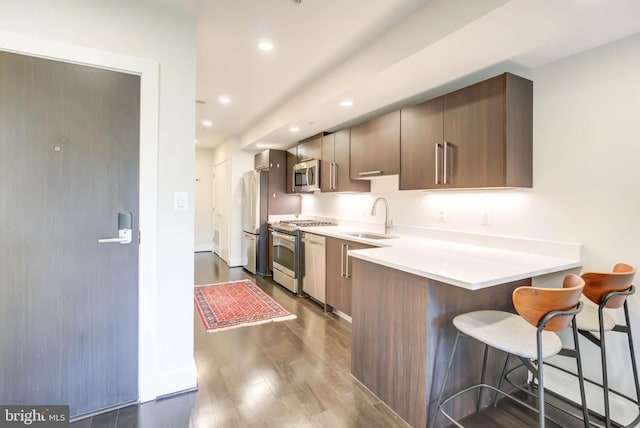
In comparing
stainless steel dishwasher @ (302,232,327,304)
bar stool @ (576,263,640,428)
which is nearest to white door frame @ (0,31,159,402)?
stainless steel dishwasher @ (302,232,327,304)

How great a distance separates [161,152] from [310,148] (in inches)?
106

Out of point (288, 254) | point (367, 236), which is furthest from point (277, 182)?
point (367, 236)

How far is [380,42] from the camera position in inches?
87.3

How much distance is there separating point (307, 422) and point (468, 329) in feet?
3.47

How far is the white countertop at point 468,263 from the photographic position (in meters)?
1.50

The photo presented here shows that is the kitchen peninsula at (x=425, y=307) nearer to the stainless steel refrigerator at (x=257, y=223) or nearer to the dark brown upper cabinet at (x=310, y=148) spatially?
the dark brown upper cabinet at (x=310, y=148)

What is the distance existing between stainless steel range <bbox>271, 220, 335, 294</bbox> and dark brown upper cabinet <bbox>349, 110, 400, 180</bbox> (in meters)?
1.22

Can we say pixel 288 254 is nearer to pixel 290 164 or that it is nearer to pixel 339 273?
pixel 339 273

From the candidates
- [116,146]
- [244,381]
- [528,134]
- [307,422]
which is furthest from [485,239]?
[116,146]

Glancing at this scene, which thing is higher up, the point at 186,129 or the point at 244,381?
the point at 186,129

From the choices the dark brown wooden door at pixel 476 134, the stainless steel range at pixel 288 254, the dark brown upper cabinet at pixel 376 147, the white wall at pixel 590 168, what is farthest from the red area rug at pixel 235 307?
the white wall at pixel 590 168

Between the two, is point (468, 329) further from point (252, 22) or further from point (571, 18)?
point (252, 22)

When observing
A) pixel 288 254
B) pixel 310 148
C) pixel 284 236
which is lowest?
pixel 288 254

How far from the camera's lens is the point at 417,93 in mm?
2643
